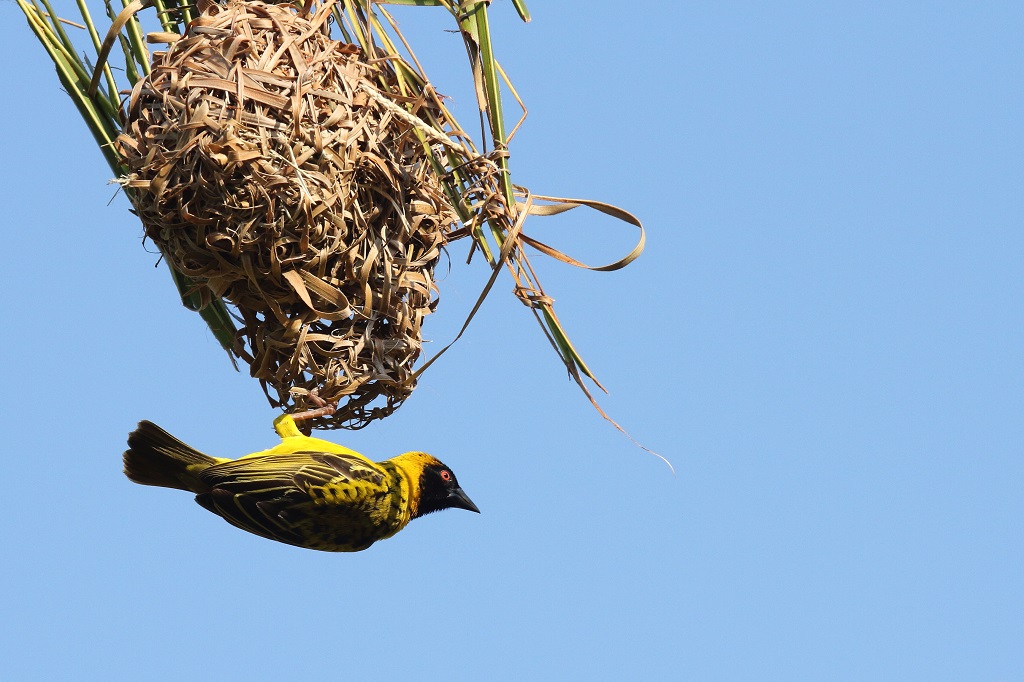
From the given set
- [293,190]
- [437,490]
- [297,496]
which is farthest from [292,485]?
[293,190]

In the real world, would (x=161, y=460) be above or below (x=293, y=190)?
below

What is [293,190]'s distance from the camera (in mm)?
3295

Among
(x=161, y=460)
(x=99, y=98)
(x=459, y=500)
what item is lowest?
(x=459, y=500)

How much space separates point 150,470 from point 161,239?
0.69m

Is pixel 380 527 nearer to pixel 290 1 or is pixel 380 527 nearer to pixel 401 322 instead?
pixel 401 322

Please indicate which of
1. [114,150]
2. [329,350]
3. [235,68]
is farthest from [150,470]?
[235,68]

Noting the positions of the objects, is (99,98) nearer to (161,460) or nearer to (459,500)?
(161,460)

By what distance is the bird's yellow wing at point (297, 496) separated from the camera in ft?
11.7

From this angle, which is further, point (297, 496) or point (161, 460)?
point (161, 460)

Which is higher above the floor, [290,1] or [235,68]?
[290,1]

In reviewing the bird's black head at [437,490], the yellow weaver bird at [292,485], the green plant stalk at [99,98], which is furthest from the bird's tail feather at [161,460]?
the bird's black head at [437,490]

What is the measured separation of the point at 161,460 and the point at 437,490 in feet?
2.66

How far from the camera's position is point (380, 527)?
12.5 ft

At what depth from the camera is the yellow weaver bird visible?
3570mm
